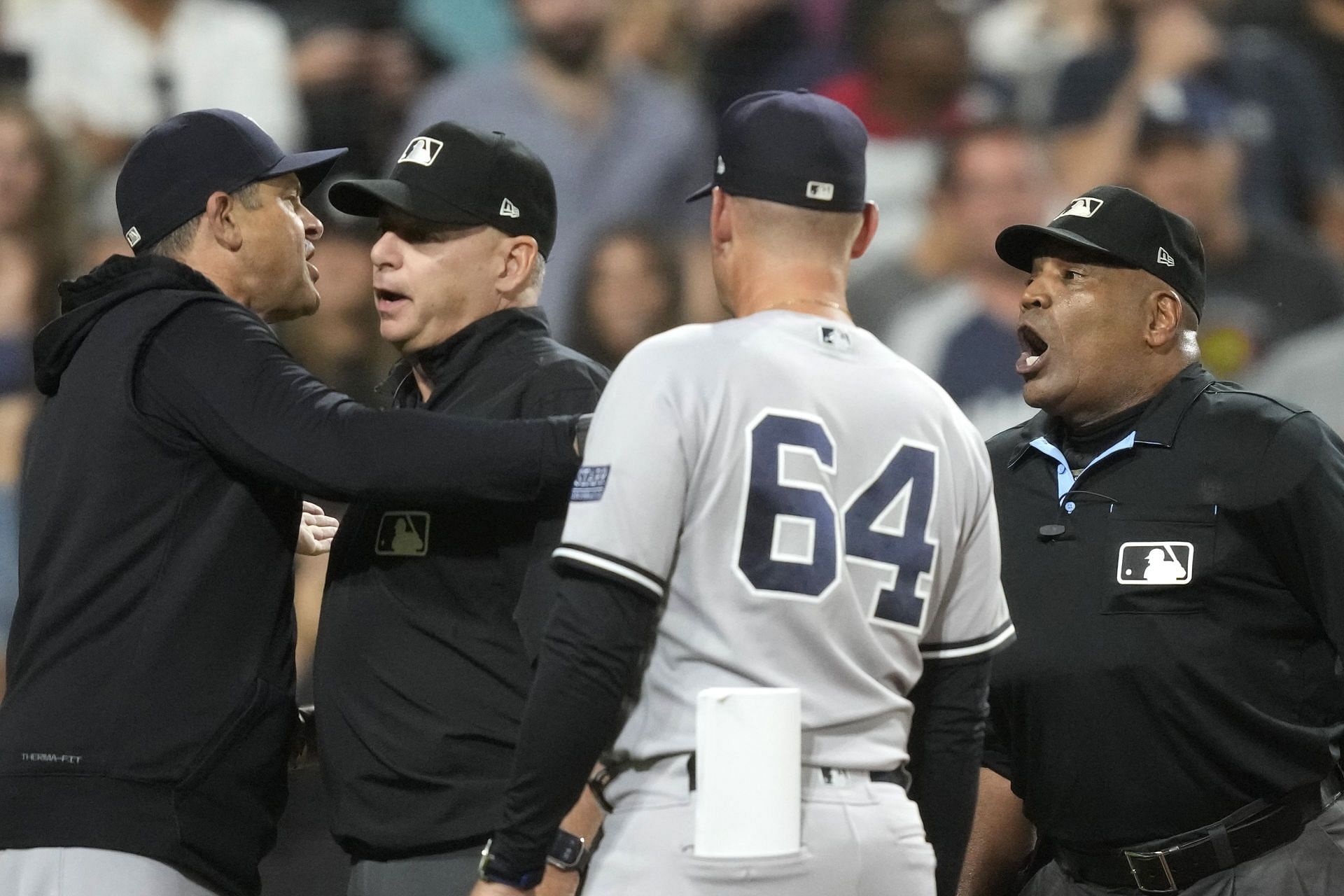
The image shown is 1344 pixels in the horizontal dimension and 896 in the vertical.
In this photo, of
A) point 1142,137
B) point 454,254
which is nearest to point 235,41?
point 1142,137

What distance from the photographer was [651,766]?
1.90 m

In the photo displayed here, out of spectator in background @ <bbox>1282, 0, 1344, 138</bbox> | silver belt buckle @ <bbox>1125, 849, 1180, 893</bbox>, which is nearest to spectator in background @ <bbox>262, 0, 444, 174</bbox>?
spectator in background @ <bbox>1282, 0, 1344, 138</bbox>

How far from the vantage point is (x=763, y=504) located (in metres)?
1.85

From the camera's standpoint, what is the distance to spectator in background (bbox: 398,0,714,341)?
6621mm

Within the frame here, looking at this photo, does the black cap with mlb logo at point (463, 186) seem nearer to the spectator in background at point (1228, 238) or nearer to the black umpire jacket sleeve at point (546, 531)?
the black umpire jacket sleeve at point (546, 531)

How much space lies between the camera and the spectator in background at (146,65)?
636cm

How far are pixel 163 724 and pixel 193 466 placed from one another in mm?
374

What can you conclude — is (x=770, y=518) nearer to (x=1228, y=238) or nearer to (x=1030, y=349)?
(x=1030, y=349)

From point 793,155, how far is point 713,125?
16.3ft

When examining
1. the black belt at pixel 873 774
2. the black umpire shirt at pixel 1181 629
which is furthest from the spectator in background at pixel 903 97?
the black belt at pixel 873 774

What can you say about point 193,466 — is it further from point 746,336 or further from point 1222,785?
point 1222,785

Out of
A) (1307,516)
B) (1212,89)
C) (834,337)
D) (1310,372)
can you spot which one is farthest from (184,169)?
(1310,372)

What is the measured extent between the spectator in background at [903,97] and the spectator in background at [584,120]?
0.73m

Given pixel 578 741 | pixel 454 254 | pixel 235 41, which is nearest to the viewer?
pixel 578 741
